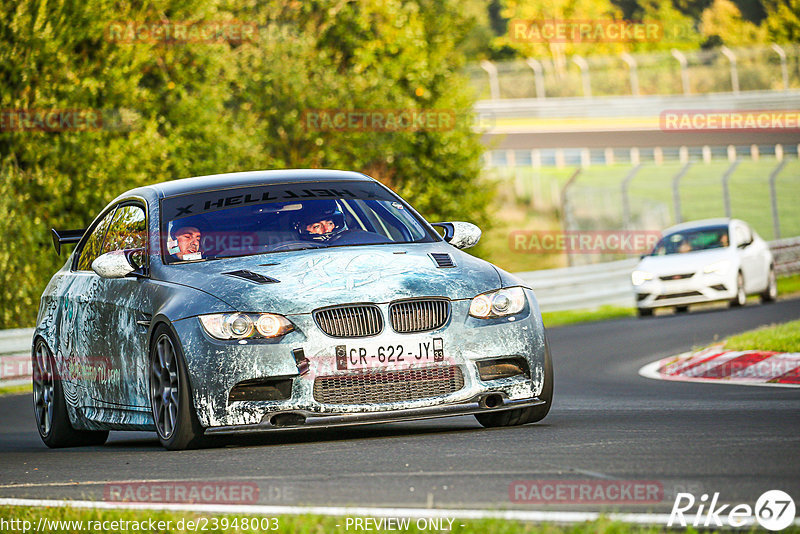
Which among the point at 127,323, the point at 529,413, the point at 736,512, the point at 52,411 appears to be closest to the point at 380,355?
the point at 529,413

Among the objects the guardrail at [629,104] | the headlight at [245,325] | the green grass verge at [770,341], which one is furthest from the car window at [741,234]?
the guardrail at [629,104]

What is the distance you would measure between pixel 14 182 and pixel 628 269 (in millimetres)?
11280

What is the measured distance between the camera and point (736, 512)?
4.93 m

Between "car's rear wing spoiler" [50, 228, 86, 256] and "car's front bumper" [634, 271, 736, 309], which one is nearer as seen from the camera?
"car's rear wing spoiler" [50, 228, 86, 256]

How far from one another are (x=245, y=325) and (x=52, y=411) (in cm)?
284

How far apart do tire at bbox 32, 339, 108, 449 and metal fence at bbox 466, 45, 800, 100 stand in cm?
4116

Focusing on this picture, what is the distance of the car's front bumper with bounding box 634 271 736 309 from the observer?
75.3 ft

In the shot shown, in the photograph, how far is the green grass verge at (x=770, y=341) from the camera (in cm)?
1337

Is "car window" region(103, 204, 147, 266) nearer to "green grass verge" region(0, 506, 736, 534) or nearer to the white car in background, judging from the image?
"green grass verge" region(0, 506, 736, 534)

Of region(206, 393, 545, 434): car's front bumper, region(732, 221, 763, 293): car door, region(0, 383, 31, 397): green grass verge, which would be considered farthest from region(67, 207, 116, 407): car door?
region(732, 221, 763, 293): car door

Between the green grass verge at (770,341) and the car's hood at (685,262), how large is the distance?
8.02 meters

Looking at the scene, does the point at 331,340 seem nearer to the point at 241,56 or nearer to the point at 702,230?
the point at 702,230

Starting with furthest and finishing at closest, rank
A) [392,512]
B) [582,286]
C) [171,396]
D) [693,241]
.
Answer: [582,286], [693,241], [171,396], [392,512]

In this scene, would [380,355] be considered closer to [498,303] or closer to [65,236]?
[498,303]
